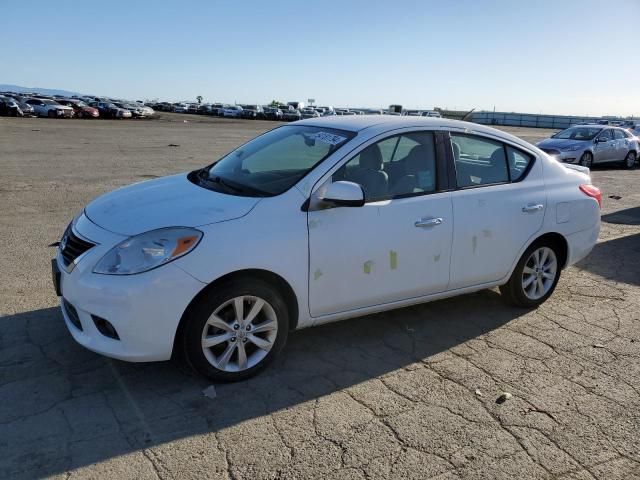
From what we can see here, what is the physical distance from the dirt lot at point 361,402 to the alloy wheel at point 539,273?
0.22 meters

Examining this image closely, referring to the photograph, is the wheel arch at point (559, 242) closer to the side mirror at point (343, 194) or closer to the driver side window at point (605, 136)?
the side mirror at point (343, 194)

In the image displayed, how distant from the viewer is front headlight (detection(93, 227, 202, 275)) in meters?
3.21

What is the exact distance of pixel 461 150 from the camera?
14.7ft

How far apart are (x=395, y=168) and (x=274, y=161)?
3.15ft

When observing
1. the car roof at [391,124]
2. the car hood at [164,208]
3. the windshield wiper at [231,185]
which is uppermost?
the car roof at [391,124]

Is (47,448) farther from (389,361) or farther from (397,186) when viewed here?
(397,186)

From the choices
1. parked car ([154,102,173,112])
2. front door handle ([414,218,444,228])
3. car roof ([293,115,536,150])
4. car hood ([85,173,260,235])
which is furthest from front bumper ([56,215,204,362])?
parked car ([154,102,173,112])

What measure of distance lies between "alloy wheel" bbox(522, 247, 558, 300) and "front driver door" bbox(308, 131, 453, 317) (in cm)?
108

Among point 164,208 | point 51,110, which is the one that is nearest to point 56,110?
point 51,110

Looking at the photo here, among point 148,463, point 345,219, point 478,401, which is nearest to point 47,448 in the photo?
point 148,463

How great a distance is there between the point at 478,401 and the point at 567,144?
52.4 feet

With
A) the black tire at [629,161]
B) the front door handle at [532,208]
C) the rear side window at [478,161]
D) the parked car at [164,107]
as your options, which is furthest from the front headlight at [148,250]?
the parked car at [164,107]

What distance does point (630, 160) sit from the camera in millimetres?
19078

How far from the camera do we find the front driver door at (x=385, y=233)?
12.2 ft
